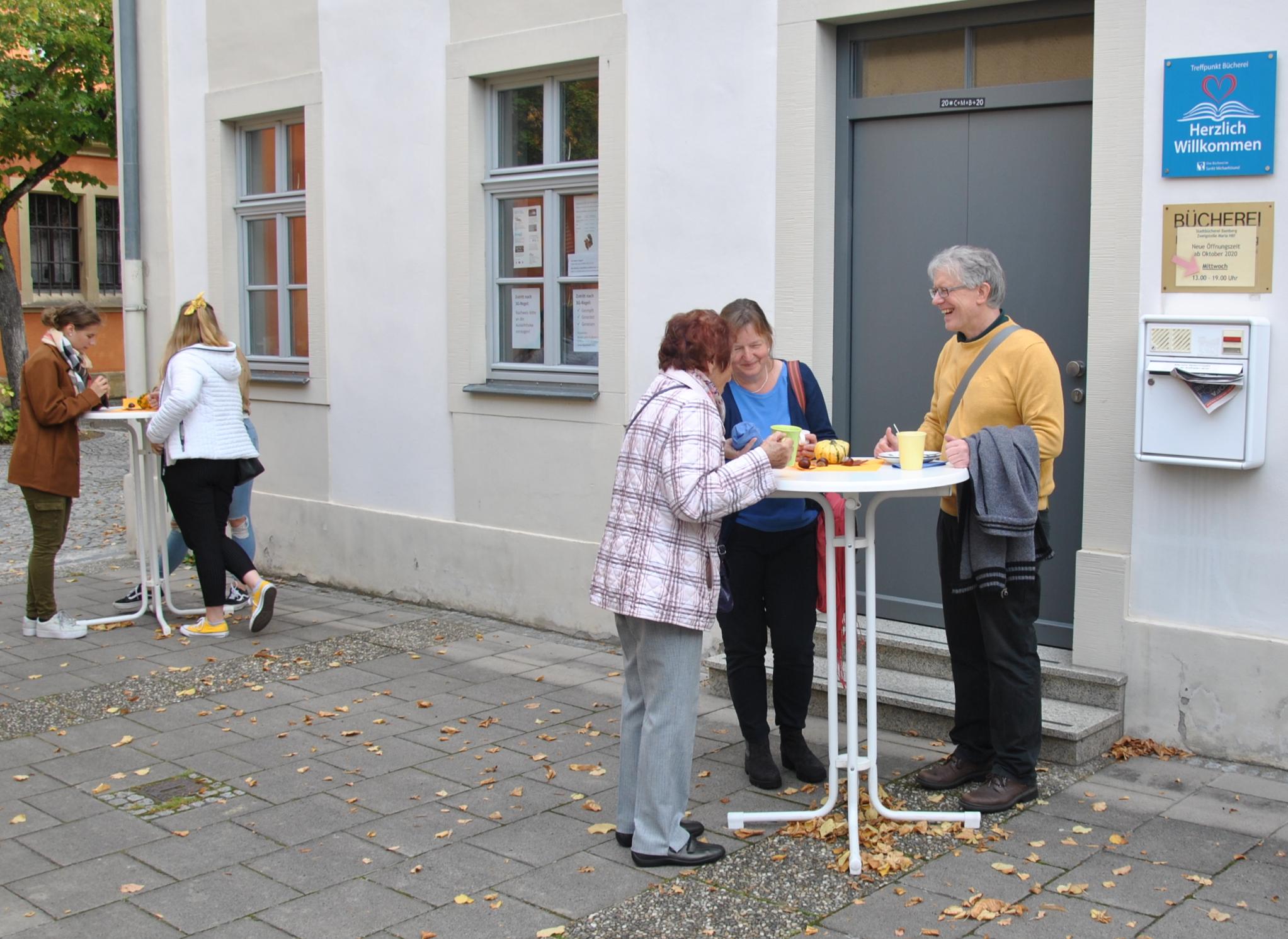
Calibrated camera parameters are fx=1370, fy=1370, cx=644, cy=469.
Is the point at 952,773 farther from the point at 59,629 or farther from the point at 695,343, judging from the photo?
the point at 59,629

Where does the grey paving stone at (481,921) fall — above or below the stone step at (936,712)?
below

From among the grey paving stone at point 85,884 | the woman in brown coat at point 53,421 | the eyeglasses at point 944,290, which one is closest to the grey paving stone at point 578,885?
the grey paving stone at point 85,884

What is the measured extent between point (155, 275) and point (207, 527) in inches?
139

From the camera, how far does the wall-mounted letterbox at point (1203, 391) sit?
490 centimetres

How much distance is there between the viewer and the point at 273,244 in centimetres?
966

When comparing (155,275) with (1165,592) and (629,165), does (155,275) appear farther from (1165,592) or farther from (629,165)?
(1165,592)

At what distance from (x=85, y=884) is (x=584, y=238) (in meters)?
4.47

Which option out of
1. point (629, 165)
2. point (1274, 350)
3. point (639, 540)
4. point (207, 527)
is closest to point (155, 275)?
point (207, 527)

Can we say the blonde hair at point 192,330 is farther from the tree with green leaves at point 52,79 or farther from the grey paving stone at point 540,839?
the tree with green leaves at point 52,79

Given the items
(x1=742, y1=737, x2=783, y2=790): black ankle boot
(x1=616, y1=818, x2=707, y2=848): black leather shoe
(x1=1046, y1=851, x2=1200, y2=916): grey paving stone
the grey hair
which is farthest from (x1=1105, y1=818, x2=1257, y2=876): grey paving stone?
the grey hair

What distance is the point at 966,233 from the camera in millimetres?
5930

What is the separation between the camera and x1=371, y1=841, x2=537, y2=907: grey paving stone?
409 centimetres

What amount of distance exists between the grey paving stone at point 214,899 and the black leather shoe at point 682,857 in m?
Answer: 1.04

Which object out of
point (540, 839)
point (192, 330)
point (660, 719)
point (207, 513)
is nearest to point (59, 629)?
point (207, 513)
